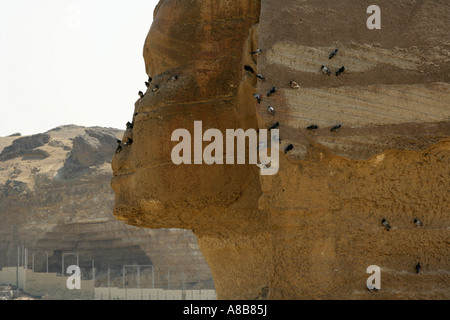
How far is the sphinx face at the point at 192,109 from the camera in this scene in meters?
6.32

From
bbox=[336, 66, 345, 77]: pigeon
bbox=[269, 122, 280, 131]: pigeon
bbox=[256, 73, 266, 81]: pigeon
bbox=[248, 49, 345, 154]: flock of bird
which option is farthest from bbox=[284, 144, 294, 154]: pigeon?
bbox=[336, 66, 345, 77]: pigeon

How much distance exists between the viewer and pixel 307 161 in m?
5.33

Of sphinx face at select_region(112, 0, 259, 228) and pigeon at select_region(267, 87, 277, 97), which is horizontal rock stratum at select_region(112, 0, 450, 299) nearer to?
pigeon at select_region(267, 87, 277, 97)

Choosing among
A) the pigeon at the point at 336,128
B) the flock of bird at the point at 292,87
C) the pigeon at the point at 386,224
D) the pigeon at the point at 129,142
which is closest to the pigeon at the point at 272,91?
the flock of bird at the point at 292,87

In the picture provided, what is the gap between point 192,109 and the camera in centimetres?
635

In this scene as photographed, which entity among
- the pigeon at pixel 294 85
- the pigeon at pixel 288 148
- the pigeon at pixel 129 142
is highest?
the pigeon at pixel 294 85

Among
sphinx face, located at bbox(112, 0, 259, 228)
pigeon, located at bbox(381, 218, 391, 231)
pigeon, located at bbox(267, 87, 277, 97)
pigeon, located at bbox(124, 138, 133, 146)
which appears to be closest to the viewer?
pigeon, located at bbox(381, 218, 391, 231)

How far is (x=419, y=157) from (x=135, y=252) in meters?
37.1

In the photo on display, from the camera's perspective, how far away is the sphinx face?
20.7 feet

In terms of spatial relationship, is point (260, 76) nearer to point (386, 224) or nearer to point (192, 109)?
point (192, 109)

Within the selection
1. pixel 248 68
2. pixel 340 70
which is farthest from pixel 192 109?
pixel 340 70

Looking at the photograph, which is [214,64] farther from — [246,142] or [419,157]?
[419,157]

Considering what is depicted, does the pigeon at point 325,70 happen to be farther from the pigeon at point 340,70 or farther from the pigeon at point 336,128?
the pigeon at point 336,128

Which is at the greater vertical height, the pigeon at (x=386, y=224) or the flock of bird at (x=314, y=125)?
the flock of bird at (x=314, y=125)
